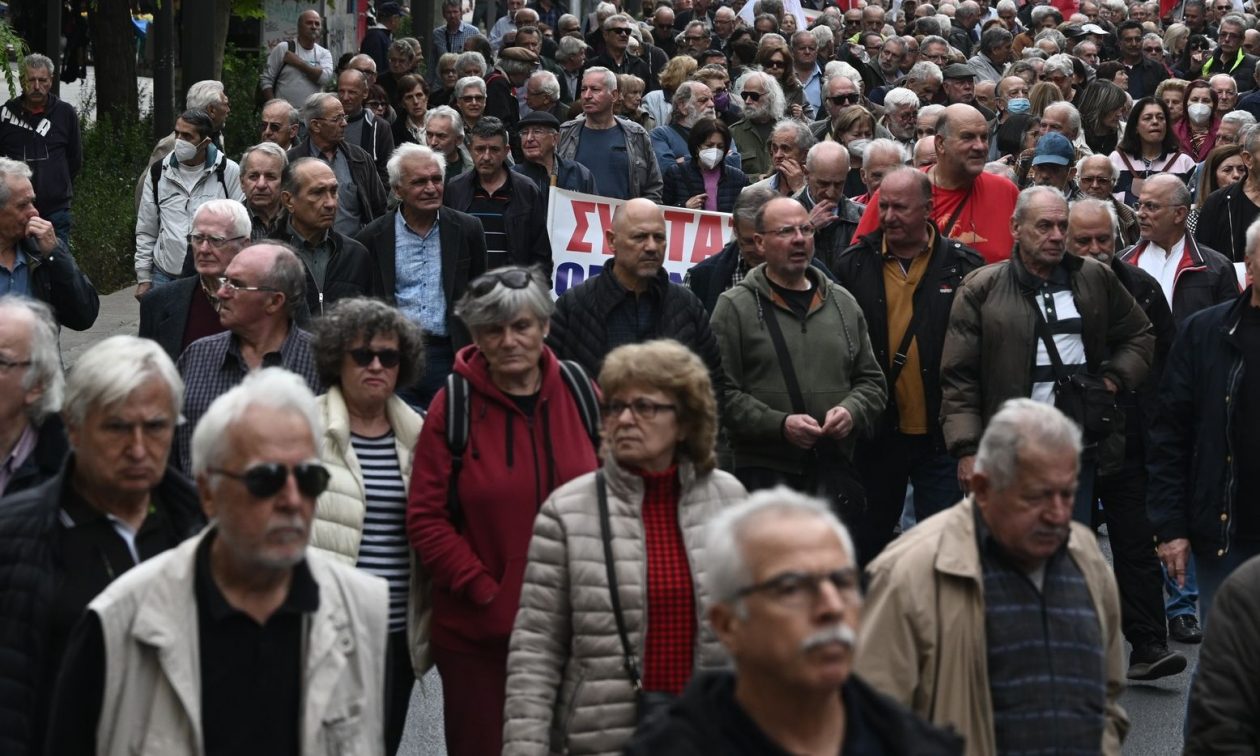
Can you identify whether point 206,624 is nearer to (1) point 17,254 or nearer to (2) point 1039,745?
(2) point 1039,745

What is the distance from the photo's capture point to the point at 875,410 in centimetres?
872

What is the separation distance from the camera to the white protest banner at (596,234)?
41.0 feet

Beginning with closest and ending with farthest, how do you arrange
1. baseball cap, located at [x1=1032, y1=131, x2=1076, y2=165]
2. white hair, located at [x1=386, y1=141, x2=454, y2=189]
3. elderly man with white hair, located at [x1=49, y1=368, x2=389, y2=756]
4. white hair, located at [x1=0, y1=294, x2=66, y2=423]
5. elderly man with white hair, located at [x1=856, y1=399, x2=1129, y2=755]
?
elderly man with white hair, located at [x1=49, y1=368, x2=389, y2=756] → elderly man with white hair, located at [x1=856, y1=399, x2=1129, y2=755] → white hair, located at [x1=0, y1=294, x2=66, y2=423] → white hair, located at [x1=386, y1=141, x2=454, y2=189] → baseball cap, located at [x1=1032, y1=131, x2=1076, y2=165]

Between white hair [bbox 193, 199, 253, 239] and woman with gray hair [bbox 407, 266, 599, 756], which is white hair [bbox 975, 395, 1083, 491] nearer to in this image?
woman with gray hair [bbox 407, 266, 599, 756]

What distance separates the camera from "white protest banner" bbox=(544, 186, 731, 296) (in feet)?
41.0

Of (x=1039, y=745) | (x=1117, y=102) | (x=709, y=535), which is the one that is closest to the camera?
(x=709, y=535)

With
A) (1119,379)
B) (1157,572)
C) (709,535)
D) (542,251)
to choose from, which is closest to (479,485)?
(709,535)

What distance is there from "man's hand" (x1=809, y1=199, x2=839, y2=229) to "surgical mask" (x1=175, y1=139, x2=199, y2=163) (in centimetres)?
379

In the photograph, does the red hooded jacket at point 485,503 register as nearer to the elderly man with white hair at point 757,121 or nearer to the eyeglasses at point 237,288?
the eyeglasses at point 237,288

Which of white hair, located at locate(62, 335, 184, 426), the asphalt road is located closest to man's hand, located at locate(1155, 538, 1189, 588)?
the asphalt road

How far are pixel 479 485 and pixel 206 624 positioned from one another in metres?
2.04

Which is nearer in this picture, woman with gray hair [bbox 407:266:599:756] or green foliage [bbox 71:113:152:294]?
woman with gray hair [bbox 407:266:599:756]

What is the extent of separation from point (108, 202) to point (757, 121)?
6416 mm

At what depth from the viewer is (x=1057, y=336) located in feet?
28.6
